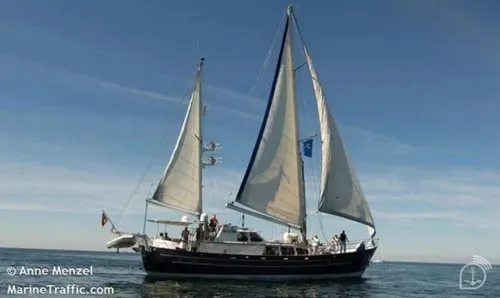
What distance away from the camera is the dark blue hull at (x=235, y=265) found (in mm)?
43562

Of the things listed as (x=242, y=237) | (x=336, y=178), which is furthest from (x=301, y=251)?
(x=336, y=178)

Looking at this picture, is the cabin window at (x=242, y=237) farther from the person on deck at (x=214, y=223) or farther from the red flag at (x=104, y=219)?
the red flag at (x=104, y=219)

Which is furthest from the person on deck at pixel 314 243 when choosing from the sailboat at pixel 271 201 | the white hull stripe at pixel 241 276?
the white hull stripe at pixel 241 276

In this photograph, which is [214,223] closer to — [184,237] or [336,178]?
[184,237]

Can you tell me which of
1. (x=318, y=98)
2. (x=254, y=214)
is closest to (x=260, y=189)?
(x=254, y=214)

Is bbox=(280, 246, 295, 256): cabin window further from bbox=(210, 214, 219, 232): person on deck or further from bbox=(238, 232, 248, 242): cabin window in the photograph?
bbox=(210, 214, 219, 232): person on deck

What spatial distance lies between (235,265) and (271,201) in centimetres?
625

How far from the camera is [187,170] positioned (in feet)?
150

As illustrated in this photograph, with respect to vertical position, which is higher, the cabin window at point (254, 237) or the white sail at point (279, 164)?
the white sail at point (279, 164)

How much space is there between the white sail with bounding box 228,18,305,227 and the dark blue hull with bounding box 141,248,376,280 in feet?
12.0

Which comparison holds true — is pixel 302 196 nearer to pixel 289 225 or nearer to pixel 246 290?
pixel 289 225

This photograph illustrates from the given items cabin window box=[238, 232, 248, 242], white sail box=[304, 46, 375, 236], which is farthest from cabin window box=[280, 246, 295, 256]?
white sail box=[304, 46, 375, 236]

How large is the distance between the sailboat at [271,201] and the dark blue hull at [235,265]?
3.2 inches

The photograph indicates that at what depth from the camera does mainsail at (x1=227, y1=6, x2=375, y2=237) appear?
45.8 metres
